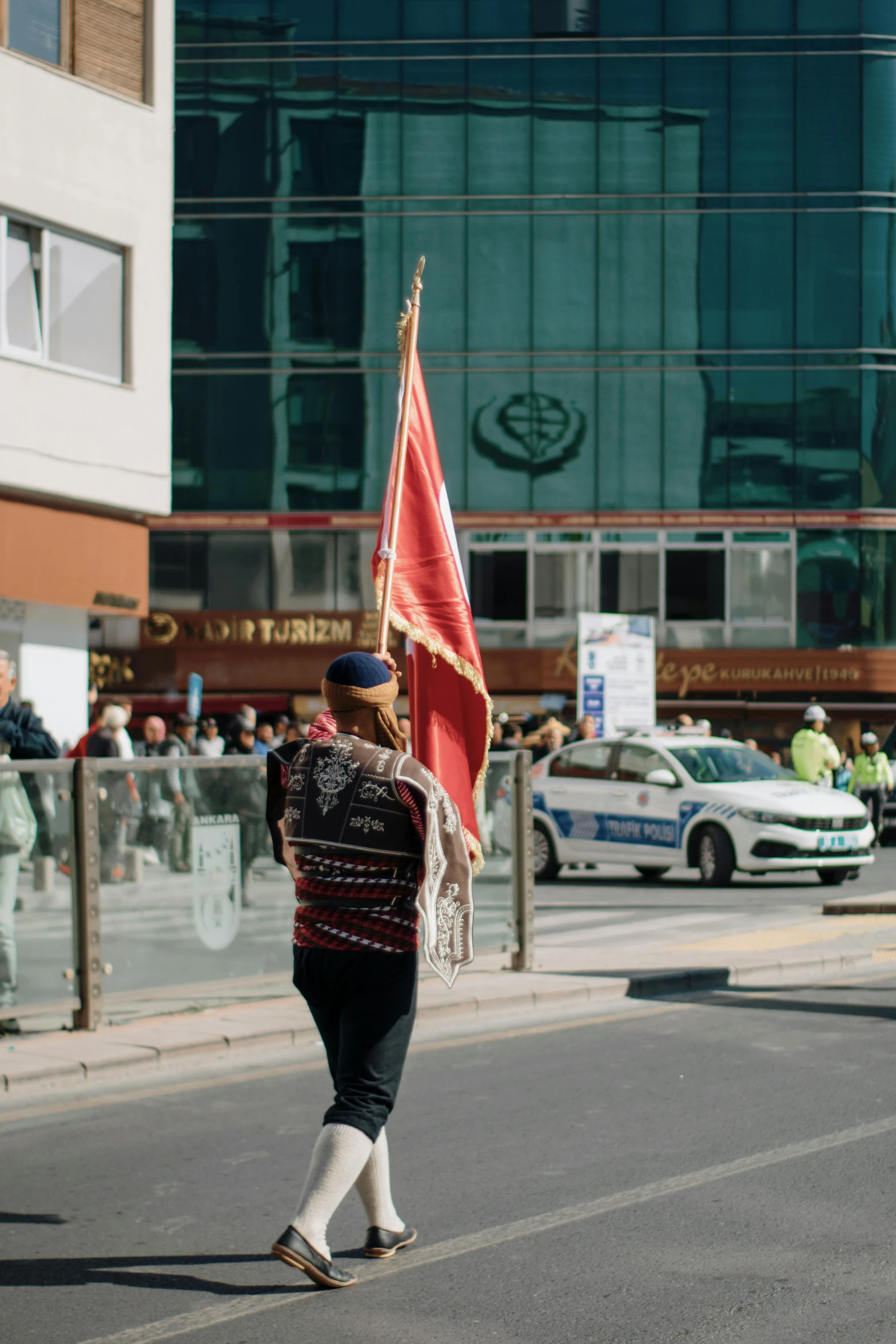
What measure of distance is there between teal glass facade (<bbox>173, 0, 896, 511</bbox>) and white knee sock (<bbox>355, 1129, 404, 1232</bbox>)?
35594 millimetres

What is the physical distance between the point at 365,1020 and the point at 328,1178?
17.4 inches

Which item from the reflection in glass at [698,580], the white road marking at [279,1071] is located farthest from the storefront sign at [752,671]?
the white road marking at [279,1071]

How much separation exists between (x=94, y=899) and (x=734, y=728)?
31335 mm

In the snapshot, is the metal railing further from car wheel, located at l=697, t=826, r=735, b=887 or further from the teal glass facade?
the teal glass facade

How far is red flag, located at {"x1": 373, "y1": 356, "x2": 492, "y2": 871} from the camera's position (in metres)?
6.71

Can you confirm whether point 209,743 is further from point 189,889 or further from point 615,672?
point 189,889

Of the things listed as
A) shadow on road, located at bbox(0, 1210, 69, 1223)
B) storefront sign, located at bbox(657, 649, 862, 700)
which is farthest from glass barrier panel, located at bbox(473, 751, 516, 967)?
storefront sign, located at bbox(657, 649, 862, 700)

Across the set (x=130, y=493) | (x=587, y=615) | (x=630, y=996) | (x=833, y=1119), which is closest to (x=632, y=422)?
(x=587, y=615)

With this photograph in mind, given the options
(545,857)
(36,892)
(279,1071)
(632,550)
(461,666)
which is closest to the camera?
(461,666)

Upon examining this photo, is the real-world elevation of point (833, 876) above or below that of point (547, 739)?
below

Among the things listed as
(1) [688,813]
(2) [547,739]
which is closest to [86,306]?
(2) [547,739]

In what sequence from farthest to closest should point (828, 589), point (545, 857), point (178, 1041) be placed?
point (828, 589), point (545, 857), point (178, 1041)

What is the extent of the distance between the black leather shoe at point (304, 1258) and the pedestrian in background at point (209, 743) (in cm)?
1315

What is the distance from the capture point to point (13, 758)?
917 cm
